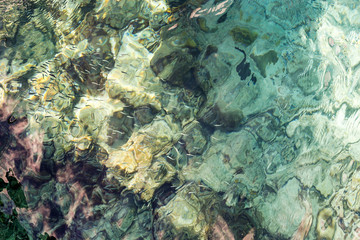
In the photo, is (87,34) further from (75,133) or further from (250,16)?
(250,16)

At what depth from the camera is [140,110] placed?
225 cm

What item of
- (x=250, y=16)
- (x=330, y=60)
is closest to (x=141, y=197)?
(x=250, y=16)

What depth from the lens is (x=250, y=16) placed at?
2.31 meters

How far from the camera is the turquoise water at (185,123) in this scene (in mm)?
2146

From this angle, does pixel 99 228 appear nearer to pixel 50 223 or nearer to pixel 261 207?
pixel 50 223

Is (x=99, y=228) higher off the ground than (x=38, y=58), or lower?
lower

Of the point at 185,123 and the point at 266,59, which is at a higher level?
the point at 266,59

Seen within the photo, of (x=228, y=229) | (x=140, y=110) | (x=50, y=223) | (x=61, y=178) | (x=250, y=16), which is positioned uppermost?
(x=250, y=16)

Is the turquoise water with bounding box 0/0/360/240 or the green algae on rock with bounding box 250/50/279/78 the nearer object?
the turquoise water with bounding box 0/0/360/240

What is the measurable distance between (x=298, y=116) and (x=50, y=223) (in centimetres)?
219

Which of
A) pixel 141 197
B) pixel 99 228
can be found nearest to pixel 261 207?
pixel 141 197

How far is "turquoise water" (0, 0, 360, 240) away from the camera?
2.15 meters

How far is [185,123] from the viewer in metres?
2.26

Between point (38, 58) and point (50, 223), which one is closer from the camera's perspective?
point (50, 223)
